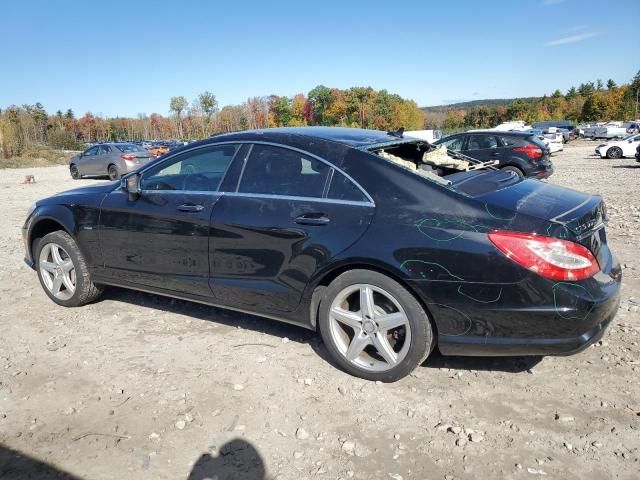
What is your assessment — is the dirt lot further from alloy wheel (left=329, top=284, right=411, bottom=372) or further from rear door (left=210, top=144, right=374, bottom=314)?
rear door (left=210, top=144, right=374, bottom=314)

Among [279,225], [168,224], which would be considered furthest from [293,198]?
[168,224]

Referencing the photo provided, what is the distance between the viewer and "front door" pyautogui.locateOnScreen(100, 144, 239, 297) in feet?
12.3

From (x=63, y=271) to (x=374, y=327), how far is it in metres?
3.15

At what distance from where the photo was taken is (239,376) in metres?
3.36

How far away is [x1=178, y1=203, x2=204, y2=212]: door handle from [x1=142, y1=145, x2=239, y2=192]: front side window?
Result: 15 cm

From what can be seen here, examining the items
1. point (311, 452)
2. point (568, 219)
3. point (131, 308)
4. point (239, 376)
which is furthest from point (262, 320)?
A: point (568, 219)

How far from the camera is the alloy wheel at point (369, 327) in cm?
306

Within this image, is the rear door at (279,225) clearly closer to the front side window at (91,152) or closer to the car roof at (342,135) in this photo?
the car roof at (342,135)

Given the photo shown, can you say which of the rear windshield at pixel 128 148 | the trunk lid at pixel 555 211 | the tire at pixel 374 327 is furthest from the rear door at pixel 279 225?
the rear windshield at pixel 128 148

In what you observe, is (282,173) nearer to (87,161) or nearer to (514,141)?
(514,141)

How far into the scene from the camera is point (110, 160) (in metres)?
19.2

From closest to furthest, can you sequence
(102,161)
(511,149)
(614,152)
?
(511,149) < (102,161) < (614,152)

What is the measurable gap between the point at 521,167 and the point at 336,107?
87.5 m

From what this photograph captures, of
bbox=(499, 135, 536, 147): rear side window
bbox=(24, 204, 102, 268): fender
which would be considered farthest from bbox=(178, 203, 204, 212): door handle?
bbox=(499, 135, 536, 147): rear side window
